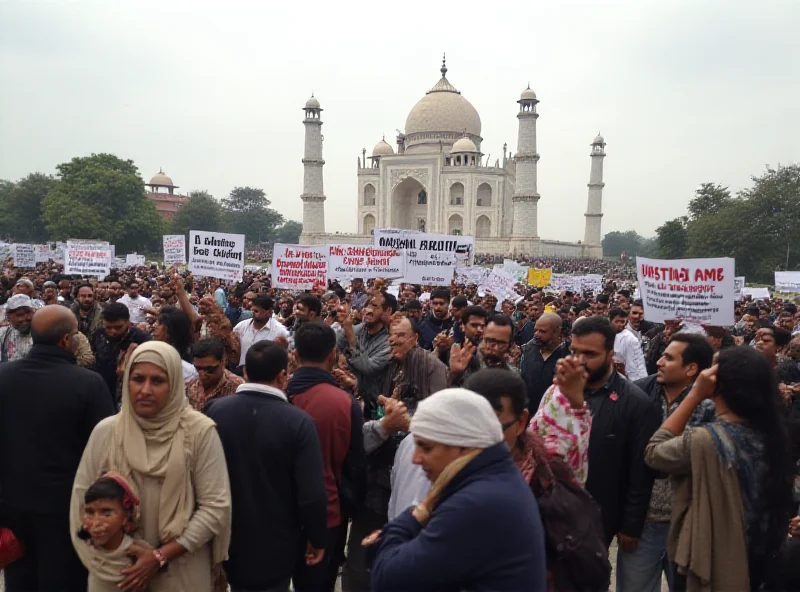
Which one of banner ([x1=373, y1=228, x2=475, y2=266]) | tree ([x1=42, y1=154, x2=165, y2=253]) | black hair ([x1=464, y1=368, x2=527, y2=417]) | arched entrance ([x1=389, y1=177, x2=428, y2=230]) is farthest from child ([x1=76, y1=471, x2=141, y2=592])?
arched entrance ([x1=389, y1=177, x2=428, y2=230])

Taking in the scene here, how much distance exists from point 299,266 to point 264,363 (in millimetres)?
6319

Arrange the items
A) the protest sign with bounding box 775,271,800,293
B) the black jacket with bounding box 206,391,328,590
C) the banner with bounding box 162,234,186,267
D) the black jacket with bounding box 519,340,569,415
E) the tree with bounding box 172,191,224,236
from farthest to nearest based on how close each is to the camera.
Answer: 1. the tree with bounding box 172,191,224,236
2. the protest sign with bounding box 775,271,800,293
3. the banner with bounding box 162,234,186,267
4. the black jacket with bounding box 519,340,569,415
5. the black jacket with bounding box 206,391,328,590

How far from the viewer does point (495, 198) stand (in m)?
51.4

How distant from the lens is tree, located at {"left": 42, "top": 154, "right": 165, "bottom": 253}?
42188 millimetres

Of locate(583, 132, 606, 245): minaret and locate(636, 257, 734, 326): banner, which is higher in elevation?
locate(583, 132, 606, 245): minaret

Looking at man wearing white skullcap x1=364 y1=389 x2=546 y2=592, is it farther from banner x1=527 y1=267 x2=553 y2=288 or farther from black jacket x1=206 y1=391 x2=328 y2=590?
banner x1=527 y1=267 x2=553 y2=288

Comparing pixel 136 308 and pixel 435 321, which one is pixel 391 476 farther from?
pixel 136 308

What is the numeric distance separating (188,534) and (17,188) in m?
61.6

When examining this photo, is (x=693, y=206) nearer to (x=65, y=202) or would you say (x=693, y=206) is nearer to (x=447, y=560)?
(x=65, y=202)

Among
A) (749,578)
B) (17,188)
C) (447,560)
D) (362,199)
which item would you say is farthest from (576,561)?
(17,188)

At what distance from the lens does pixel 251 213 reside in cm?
7300

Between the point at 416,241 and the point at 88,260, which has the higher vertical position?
the point at 416,241

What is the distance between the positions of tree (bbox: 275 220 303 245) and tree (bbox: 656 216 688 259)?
49929mm

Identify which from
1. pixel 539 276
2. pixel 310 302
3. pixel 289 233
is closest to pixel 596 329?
pixel 310 302
